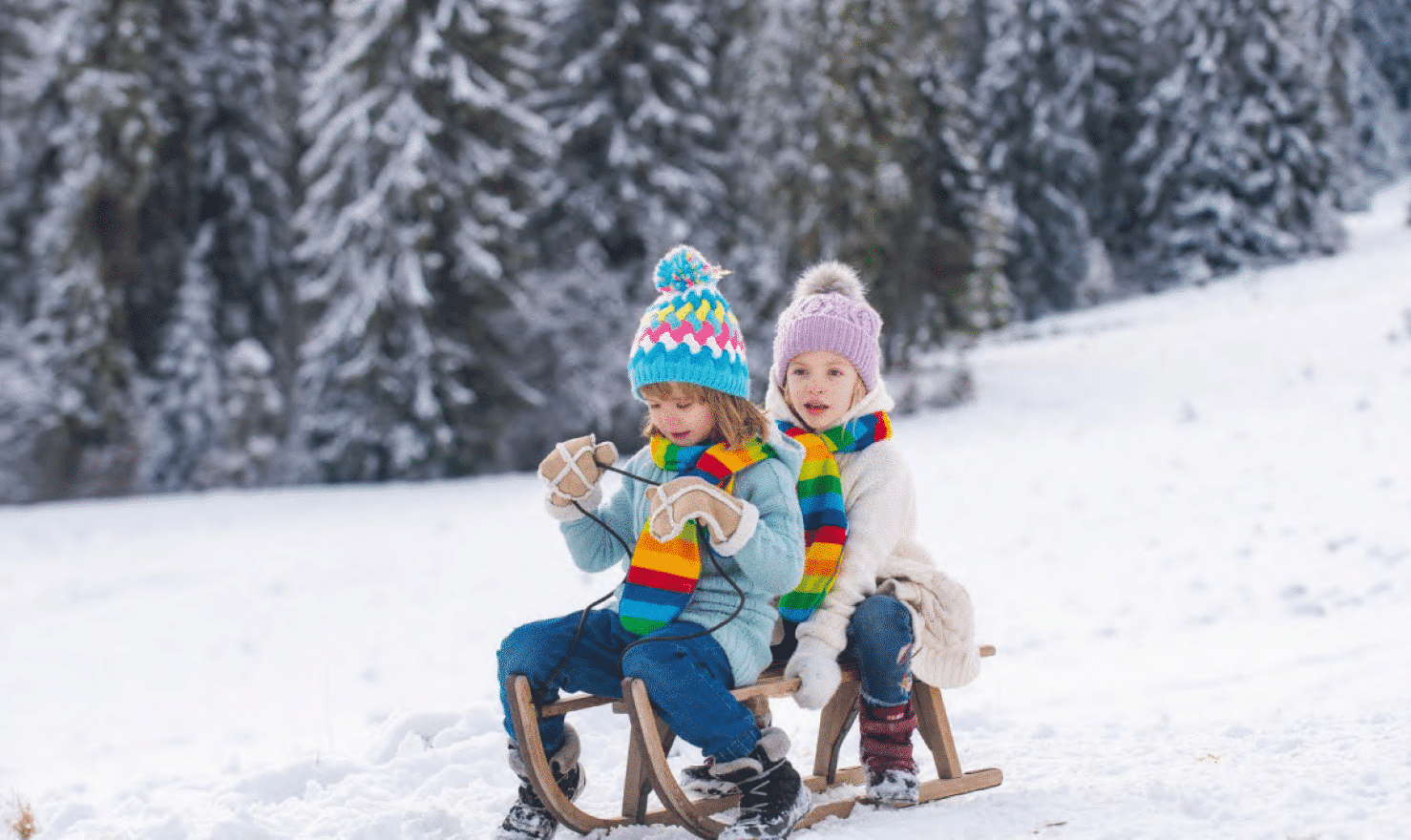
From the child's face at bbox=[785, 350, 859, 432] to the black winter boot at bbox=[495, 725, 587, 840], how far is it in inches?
50.2

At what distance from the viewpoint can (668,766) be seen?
140 inches

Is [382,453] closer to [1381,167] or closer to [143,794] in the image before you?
[143,794]

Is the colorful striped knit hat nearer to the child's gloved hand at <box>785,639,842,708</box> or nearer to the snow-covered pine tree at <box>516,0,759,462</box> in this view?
the child's gloved hand at <box>785,639,842,708</box>

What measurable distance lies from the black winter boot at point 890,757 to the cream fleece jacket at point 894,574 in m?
0.20

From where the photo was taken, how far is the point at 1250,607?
25.0ft

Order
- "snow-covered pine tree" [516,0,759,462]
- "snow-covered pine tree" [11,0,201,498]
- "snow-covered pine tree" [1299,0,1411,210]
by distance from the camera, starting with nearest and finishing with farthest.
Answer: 1. "snow-covered pine tree" [11,0,201,498]
2. "snow-covered pine tree" [516,0,759,462]
3. "snow-covered pine tree" [1299,0,1411,210]

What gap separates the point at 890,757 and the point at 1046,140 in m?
28.2

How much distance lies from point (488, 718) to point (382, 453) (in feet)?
39.5

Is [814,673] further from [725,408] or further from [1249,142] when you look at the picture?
[1249,142]

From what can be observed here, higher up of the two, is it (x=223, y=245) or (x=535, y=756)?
(x=223, y=245)

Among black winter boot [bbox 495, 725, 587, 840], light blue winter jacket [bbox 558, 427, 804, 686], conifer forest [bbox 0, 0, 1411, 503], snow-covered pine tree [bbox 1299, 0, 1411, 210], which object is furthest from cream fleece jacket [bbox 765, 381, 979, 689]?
snow-covered pine tree [bbox 1299, 0, 1411, 210]

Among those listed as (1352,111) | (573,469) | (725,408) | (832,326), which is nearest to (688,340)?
(725,408)

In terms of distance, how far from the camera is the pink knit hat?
12.7 ft

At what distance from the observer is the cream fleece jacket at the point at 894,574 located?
3719 mm
